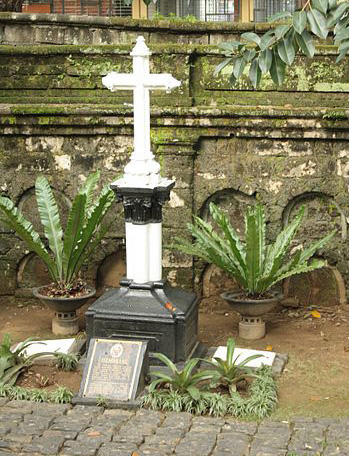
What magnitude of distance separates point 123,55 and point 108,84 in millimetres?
1798

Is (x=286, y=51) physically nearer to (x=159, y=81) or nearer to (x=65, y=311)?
(x=159, y=81)

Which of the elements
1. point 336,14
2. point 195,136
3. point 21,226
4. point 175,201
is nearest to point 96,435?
point 21,226

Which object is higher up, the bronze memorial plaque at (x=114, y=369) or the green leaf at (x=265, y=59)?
the green leaf at (x=265, y=59)

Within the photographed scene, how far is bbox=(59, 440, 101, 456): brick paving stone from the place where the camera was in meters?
6.32

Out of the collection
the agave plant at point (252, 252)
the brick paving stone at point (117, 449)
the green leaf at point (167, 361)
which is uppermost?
the agave plant at point (252, 252)

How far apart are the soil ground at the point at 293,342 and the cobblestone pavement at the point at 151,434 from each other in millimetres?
398

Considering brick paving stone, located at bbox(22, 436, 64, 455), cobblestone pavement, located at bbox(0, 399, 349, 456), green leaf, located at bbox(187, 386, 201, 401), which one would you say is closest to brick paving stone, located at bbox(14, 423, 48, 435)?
cobblestone pavement, located at bbox(0, 399, 349, 456)

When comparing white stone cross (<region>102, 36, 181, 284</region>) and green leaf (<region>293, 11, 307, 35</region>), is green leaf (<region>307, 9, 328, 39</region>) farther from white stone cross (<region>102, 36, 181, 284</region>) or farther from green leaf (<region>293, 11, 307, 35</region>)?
white stone cross (<region>102, 36, 181, 284</region>)

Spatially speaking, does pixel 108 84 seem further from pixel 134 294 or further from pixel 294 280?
pixel 294 280

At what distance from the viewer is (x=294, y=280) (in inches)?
381

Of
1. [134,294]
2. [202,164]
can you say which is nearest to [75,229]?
[134,294]

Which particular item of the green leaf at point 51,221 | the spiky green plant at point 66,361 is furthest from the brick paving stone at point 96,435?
the green leaf at point 51,221

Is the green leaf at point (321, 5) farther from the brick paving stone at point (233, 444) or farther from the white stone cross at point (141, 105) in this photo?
the brick paving stone at point (233, 444)

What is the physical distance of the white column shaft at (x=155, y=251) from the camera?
7.80m
